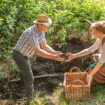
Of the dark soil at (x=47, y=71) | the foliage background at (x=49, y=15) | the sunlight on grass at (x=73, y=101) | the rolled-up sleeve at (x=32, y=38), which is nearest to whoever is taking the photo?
the rolled-up sleeve at (x=32, y=38)

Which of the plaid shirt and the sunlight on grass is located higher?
the plaid shirt

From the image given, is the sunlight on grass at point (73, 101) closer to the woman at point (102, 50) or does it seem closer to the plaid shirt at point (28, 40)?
the woman at point (102, 50)

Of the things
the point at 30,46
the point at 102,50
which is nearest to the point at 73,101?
the point at 102,50

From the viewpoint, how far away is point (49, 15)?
18.2ft

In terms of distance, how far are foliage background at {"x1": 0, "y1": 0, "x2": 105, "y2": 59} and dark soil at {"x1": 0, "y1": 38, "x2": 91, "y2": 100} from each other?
1.14 ft

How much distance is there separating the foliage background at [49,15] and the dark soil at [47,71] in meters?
0.35

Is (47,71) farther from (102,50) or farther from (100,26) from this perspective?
(100,26)

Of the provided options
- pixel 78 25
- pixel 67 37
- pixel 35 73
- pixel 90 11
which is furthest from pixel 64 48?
pixel 90 11

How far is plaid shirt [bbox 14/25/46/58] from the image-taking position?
299 cm

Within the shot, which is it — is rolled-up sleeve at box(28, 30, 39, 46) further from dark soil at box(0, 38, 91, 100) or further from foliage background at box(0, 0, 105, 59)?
foliage background at box(0, 0, 105, 59)

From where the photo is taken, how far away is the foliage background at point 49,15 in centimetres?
502

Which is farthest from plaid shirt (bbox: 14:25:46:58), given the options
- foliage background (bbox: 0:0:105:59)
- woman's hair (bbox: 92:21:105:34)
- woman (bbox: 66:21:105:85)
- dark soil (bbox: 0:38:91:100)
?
foliage background (bbox: 0:0:105:59)

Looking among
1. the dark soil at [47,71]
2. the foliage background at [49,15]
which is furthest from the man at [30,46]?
the foliage background at [49,15]

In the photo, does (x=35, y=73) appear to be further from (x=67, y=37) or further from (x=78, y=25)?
(x=78, y=25)
